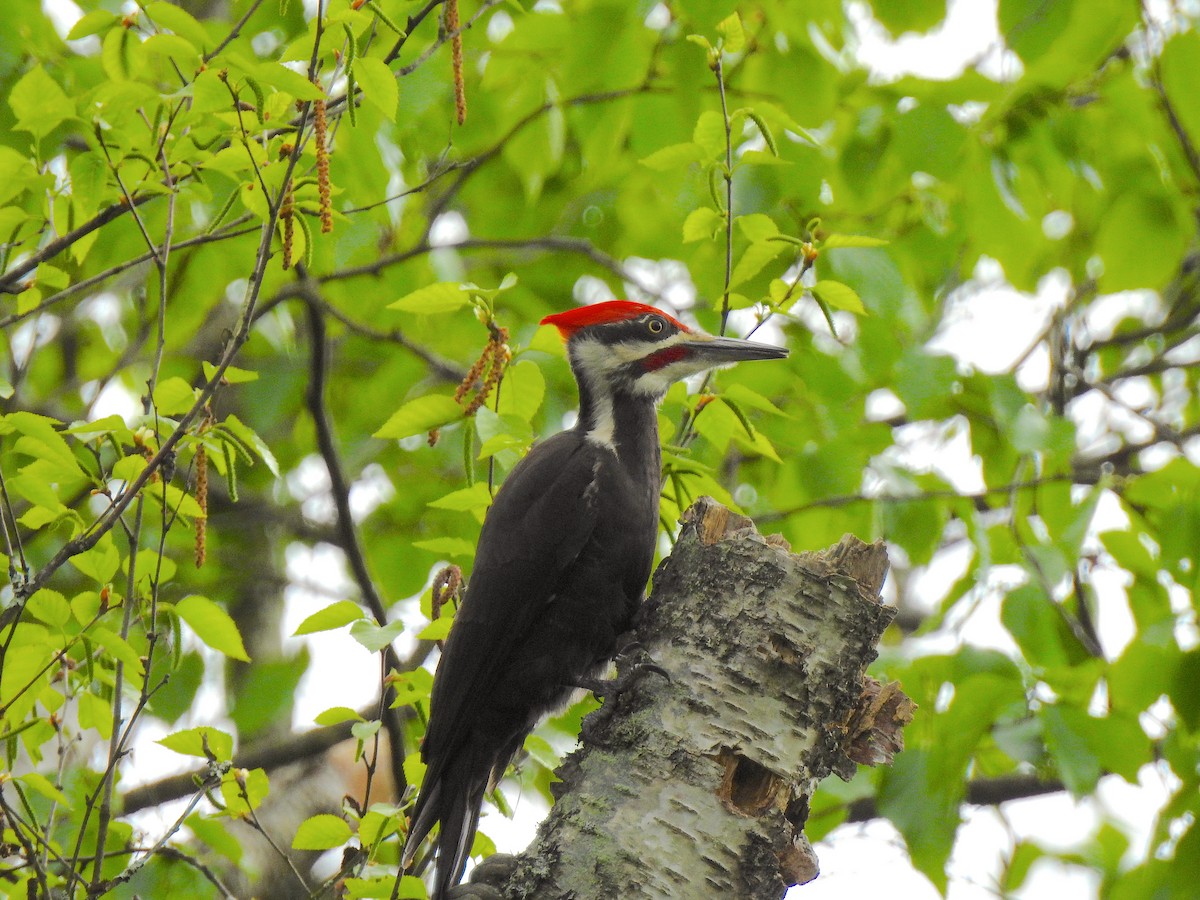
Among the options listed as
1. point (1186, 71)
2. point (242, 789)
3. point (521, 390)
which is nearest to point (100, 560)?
point (242, 789)

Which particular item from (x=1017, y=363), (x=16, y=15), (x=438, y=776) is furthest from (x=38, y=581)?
(x=1017, y=363)

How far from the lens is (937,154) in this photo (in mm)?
3568

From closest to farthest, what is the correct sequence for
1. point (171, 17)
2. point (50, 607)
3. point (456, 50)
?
point (171, 17) → point (50, 607) → point (456, 50)

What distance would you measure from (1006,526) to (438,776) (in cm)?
205

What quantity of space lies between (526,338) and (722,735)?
184cm

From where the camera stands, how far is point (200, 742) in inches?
105

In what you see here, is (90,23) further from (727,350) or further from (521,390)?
(727,350)

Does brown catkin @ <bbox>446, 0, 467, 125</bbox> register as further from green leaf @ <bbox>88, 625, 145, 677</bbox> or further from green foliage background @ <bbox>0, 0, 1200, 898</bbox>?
green leaf @ <bbox>88, 625, 145, 677</bbox>

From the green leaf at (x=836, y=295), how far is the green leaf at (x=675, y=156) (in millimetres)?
426

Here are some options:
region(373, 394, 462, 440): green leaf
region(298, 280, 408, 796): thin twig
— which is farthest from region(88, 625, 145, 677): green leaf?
region(298, 280, 408, 796): thin twig

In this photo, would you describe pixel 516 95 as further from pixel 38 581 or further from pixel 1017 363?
pixel 1017 363

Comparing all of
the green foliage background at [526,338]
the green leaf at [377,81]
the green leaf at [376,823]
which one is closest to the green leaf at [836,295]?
the green foliage background at [526,338]

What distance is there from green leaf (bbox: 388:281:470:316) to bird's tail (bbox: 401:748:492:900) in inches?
43.1

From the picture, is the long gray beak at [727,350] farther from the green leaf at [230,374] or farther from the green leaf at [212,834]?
the green leaf at [212,834]
